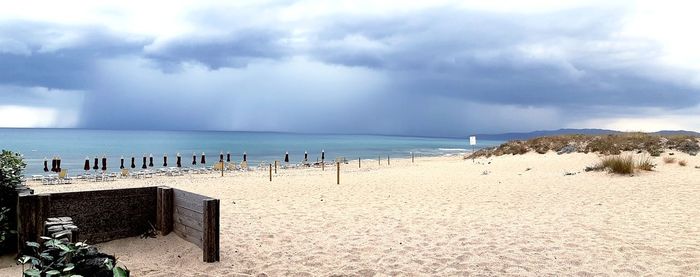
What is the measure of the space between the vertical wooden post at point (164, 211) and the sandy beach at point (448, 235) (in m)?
0.25

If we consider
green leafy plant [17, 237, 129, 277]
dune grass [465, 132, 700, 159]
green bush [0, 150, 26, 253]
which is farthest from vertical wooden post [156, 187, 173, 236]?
dune grass [465, 132, 700, 159]

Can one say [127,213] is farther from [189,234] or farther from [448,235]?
[448,235]

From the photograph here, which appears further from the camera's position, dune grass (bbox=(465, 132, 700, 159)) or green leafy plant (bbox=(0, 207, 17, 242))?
dune grass (bbox=(465, 132, 700, 159))

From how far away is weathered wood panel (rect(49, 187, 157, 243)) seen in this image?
7.09 metres

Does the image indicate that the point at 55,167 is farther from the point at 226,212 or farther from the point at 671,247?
the point at 671,247

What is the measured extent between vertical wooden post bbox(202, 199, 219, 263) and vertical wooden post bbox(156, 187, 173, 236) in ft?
5.07

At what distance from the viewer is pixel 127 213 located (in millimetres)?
7668

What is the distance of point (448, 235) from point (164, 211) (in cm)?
497

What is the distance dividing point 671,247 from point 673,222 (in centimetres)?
247

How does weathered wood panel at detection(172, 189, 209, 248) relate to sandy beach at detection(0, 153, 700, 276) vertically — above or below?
above

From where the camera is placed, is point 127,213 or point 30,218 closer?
point 30,218

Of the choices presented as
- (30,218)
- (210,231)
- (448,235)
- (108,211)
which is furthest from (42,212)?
(448,235)

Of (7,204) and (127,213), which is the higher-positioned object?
(7,204)

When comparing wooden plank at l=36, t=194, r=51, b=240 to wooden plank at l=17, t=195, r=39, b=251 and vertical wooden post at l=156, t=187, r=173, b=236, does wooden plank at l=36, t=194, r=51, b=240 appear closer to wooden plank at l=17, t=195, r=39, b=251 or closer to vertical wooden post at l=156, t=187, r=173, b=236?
wooden plank at l=17, t=195, r=39, b=251
